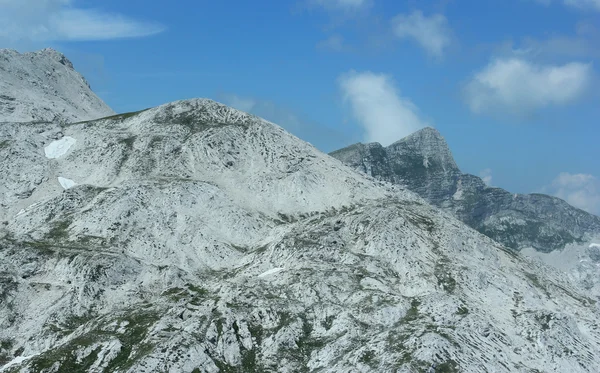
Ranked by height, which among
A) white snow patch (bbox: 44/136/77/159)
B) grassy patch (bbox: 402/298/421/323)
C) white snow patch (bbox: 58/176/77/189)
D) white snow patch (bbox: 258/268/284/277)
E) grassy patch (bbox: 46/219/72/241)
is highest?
white snow patch (bbox: 44/136/77/159)

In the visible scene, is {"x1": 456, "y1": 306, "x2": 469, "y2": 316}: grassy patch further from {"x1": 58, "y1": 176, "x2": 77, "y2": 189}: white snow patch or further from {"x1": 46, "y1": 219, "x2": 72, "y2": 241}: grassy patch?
{"x1": 58, "y1": 176, "x2": 77, "y2": 189}: white snow patch

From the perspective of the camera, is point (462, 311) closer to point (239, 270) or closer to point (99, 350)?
point (239, 270)

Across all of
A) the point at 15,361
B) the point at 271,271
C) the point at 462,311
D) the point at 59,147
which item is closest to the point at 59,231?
the point at 15,361

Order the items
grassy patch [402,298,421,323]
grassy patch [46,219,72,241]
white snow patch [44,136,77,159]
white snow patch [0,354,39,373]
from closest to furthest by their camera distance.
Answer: white snow patch [0,354,39,373] < grassy patch [402,298,421,323] < grassy patch [46,219,72,241] < white snow patch [44,136,77,159]

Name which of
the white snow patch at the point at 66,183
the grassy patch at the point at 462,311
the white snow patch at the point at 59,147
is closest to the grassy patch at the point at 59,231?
the white snow patch at the point at 66,183

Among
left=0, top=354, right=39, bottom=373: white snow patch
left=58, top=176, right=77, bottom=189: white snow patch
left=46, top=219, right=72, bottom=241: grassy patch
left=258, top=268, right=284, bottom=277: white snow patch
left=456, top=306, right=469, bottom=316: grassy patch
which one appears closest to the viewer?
left=0, top=354, right=39, bottom=373: white snow patch

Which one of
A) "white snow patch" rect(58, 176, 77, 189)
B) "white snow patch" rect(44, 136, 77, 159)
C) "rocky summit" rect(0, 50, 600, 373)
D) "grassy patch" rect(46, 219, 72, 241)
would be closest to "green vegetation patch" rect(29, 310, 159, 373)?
"rocky summit" rect(0, 50, 600, 373)

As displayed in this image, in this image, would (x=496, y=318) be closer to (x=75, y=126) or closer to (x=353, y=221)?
(x=353, y=221)
